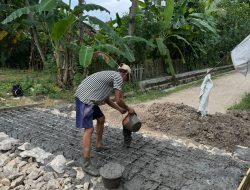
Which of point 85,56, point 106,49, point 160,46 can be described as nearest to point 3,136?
point 85,56

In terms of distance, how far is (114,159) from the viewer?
4551 millimetres

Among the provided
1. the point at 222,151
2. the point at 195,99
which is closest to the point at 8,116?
the point at 222,151

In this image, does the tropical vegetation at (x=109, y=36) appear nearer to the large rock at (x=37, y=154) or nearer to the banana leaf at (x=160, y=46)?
the banana leaf at (x=160, y=46)

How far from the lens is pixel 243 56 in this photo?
715 cm

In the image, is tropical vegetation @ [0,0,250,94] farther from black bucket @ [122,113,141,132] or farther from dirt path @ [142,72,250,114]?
black bucket @ [122,113,141,132]

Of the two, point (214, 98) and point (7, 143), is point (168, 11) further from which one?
point (7, 143)

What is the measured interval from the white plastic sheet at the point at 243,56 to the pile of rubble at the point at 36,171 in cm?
453

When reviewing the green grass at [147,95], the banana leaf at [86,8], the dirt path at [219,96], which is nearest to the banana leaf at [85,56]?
the banana leaf at [86,8]

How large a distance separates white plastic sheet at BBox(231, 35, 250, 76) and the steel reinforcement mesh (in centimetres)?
287

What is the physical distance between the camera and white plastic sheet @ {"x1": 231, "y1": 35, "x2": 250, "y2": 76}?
7.09m

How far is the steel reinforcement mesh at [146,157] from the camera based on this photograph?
13.1ft

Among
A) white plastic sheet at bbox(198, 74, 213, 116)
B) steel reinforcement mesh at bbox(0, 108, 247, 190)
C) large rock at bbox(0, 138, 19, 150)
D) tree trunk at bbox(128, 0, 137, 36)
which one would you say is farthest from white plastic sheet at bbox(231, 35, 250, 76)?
large rock at bbox(0, 138, 19, 150)

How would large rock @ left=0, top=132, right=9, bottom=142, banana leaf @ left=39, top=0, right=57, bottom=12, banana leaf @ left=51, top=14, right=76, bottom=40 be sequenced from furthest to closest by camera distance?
banana leaf @ left=51, top=14, right=76, bottom=40 < banana leaf @ left=39, top=0, right=57, bottom=12 < large rock @ left=0, top=132, right=9, bottom=142

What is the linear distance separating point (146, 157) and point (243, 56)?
3751mm
